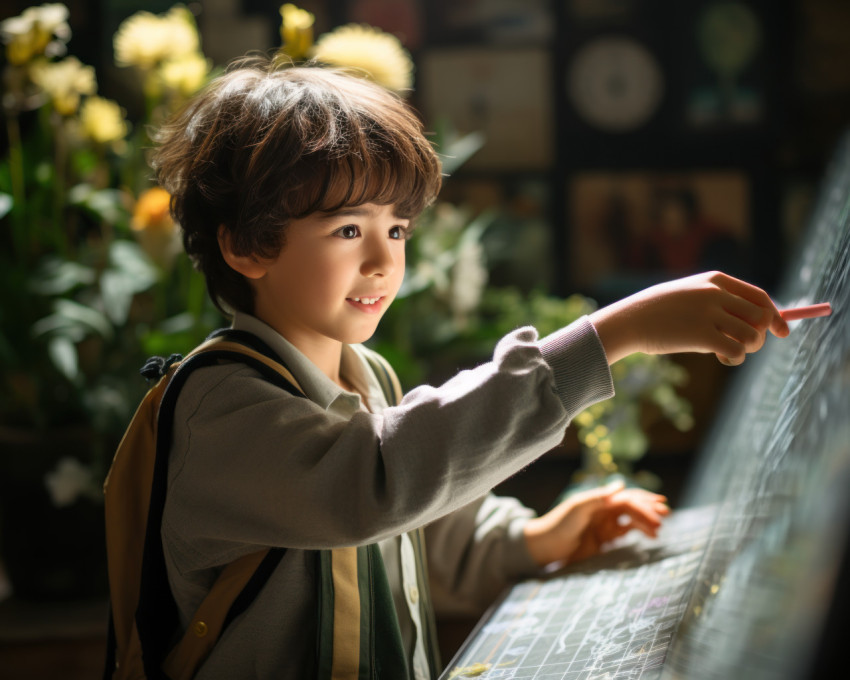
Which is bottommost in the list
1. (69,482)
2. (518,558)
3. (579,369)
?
(69,482)

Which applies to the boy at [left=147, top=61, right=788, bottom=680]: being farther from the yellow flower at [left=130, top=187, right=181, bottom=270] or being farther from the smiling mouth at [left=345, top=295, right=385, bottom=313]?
the yellow flower at [left=130, top=187, right=181, bottom=270]

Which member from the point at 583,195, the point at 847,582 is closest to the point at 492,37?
the point at 583,195

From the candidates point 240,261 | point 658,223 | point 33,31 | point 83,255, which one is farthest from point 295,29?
point 658,223

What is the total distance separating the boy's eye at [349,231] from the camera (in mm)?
702

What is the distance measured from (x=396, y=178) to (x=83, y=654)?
105cm

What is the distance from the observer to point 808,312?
60 centimetres

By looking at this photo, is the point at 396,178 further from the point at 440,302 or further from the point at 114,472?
the point at 440,302

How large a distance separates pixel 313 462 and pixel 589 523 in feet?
1.32

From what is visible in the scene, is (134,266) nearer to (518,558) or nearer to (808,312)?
(518,558)

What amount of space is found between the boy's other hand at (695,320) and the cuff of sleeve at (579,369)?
2 centimetres

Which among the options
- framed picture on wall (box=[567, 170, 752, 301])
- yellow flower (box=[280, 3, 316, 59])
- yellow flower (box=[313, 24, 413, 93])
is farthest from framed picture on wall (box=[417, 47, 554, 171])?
yellow flower (box=[280, 3, 316, 59])

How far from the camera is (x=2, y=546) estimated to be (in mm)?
1453

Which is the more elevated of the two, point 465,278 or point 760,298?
point 760,298

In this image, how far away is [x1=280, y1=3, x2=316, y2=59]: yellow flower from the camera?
993 millimetres
